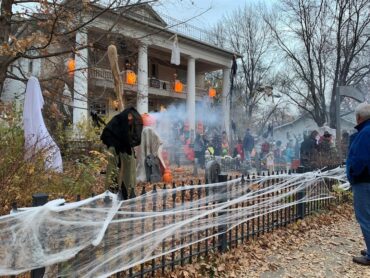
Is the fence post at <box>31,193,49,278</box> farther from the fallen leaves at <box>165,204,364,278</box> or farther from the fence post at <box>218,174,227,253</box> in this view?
the fence post at <box>218,174,227,253</box>

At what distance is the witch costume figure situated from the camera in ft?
19.8

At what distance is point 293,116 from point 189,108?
1716 inches

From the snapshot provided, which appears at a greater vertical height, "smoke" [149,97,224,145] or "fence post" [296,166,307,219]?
"smoke" [149,97,224,145]

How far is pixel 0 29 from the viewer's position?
6750 mm

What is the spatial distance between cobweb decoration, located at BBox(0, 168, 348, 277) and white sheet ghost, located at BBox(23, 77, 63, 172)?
2.04 m

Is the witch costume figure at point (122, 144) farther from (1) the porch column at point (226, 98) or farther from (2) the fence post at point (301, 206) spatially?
(1) the porch column at point (226, 98)

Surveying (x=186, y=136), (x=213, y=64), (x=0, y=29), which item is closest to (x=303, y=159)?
(x=0, y=29)

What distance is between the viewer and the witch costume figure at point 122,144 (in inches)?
238

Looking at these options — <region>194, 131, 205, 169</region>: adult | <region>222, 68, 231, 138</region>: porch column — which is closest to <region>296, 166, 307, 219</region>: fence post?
<region>194, 131, 205, 169</region>: adult

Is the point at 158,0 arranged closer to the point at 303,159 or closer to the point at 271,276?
the point at 271,276

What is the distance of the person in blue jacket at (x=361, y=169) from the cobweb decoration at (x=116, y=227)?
1348mm

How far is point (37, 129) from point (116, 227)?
3034 mm

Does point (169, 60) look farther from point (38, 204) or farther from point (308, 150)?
point (38, 204)

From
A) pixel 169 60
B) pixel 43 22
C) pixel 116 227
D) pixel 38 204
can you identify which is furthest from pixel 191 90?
pixel 38 204
